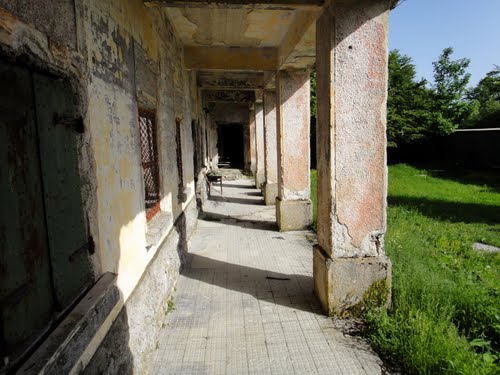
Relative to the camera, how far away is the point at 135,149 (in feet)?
10.4

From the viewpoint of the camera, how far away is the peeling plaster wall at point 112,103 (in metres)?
1.66

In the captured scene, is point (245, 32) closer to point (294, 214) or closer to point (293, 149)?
point (293, 149)

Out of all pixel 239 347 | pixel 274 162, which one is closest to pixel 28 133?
pixel 239 347

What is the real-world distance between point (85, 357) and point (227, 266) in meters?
3.50

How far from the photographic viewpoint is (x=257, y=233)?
7.22 meters

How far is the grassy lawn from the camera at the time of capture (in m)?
2.80

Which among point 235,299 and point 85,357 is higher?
point 85,357

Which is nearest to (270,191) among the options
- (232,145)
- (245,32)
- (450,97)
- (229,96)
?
(229,96)

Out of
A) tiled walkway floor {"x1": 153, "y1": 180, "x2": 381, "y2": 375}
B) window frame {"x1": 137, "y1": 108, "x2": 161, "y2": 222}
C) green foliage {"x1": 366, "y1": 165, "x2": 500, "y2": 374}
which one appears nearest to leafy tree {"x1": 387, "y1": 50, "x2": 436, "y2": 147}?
green foliage {"x1": 366, "y1": 165, "x2": 500, "y2": 374}

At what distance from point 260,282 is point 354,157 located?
2138 millimetres

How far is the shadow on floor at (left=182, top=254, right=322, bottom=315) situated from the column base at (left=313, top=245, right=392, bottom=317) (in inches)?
11.6

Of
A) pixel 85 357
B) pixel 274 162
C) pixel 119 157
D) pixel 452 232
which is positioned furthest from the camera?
pixel 274 162

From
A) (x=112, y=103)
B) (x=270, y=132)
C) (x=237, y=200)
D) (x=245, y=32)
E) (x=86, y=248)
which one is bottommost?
(x=237, y=200)

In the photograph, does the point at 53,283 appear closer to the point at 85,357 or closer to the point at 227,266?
Answer: the point at 85,357
